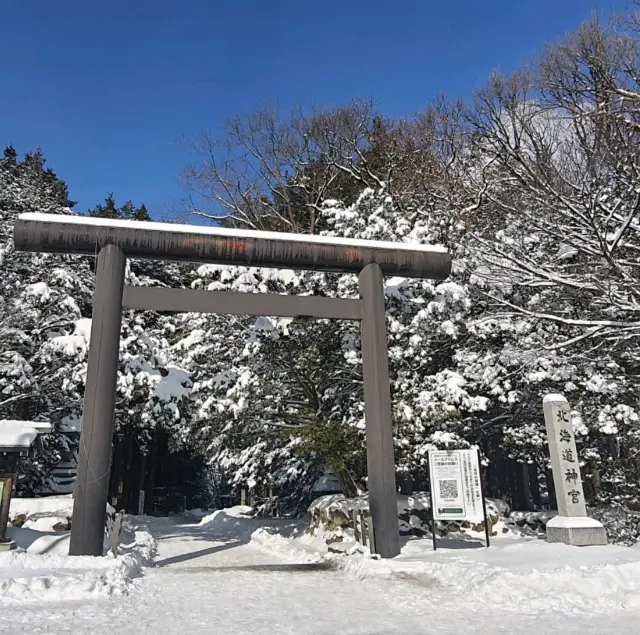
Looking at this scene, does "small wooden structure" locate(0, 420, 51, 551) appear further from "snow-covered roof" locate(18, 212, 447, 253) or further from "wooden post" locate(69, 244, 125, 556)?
"snow-covered roof" locate(18, 212, 447, 253)

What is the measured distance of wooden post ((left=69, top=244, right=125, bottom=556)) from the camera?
9.00m

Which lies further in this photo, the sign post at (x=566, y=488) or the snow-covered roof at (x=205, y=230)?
the snow-covered roof at (x=205, y=230)

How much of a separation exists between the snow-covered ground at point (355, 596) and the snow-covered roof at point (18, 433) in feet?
6.66

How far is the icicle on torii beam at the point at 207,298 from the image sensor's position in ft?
30.5

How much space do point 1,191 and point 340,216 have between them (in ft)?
42.8

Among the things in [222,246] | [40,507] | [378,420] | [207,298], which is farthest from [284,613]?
[40,507]

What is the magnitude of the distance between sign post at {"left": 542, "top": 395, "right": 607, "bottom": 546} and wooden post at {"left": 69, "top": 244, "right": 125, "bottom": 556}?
25.9 ft

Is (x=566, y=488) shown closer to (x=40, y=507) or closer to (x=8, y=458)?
(x=8, y=458)

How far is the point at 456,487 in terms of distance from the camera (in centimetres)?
1085

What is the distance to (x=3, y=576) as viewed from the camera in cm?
743

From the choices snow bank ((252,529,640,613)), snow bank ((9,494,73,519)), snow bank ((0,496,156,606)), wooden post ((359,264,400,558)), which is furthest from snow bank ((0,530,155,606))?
snow bank ((9,494,73,519))

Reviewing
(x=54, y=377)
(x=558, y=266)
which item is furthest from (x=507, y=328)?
(x=54, y=377)

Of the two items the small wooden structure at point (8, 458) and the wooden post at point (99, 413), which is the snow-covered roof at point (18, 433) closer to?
the small wooden structure at point (8, 458)

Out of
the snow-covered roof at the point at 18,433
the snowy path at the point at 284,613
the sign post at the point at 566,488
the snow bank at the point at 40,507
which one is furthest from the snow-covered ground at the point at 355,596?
the snow bank at the point at 40,507
